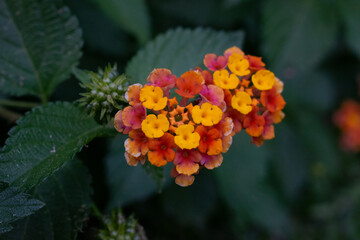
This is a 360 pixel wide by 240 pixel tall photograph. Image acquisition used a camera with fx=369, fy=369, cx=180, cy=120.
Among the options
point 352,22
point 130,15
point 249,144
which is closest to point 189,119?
point 130,15

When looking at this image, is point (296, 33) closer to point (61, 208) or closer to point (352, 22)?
point (352, 22)

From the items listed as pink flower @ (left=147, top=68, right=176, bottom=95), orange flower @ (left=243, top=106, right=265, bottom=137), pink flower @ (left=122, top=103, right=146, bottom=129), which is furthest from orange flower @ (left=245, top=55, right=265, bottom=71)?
pink flower @ (left=122, top=103, right=146, bottom=129)

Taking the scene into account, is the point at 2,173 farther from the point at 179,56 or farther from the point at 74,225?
the point at 179,56

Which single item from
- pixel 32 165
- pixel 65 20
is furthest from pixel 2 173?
pixel 65 20

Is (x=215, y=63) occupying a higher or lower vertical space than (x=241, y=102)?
higher

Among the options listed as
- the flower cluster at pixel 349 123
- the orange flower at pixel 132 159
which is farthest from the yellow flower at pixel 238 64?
the flower cluster at pixel 349 123

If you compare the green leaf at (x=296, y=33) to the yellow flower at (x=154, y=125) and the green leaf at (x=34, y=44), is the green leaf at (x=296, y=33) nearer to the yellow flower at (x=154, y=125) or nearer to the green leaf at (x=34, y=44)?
the green leaf at (x=34, y=44)
